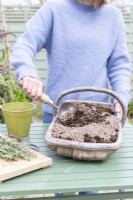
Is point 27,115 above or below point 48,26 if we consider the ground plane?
below

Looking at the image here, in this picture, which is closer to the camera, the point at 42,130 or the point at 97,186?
the point at 97,186

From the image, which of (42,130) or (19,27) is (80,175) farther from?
(19,27)

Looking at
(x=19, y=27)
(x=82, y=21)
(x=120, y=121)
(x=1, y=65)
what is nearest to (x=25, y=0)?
(x=19, y=27)

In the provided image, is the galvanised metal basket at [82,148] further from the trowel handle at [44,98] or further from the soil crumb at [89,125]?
the trowel handle at [44,98]

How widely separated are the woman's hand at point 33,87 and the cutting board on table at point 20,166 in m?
0.22

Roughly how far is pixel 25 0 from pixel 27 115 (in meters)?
3.46

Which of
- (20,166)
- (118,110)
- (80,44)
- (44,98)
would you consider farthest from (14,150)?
(80,44)

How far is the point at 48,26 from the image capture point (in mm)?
1603

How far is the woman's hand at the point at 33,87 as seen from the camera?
1.29 m

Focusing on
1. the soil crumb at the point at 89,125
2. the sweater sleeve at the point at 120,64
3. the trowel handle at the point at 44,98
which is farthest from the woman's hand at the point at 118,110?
the trowel handle at the point at 44,98

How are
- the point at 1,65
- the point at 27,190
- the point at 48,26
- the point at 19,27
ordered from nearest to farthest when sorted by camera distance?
the point at 27,190 < the point at 48,26 < the point at 1,65 < the point at 19,27

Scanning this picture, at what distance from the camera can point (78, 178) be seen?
118cm

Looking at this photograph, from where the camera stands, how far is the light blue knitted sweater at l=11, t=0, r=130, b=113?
5.25 ft

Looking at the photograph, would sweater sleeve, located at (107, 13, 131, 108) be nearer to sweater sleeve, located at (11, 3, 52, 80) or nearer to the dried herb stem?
sweater sleeve, located at (11, 3, 52, 80)
